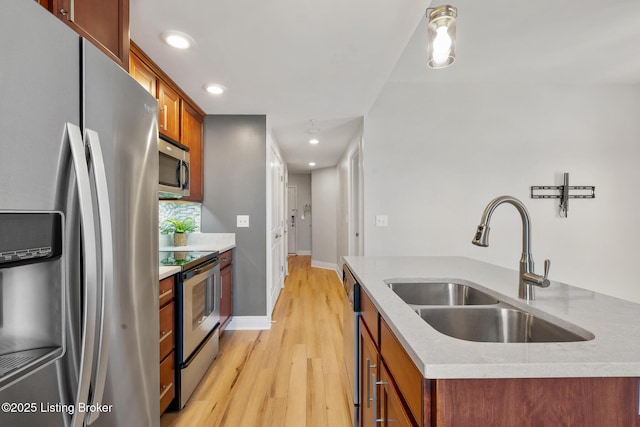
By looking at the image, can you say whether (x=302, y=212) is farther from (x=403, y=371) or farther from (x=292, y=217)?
(x=403, y=371)

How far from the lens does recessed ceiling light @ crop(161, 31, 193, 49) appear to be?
1.74 m

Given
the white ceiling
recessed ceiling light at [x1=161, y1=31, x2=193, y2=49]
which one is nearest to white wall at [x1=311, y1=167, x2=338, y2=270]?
the white ceiling

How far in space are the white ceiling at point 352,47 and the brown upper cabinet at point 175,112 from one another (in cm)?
7

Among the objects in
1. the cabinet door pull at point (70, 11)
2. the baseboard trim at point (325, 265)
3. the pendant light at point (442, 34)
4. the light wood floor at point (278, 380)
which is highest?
the pendant light at point (442, 34)

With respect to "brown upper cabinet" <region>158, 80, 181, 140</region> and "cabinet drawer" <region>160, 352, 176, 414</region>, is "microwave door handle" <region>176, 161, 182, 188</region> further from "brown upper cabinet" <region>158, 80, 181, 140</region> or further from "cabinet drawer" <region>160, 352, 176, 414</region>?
"cabinet drawer" <region>160, 352, 176, 414</region>

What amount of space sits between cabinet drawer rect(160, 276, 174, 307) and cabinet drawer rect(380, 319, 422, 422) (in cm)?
124

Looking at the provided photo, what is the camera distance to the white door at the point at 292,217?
8.17 metres

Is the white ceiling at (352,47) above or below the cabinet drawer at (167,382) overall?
above

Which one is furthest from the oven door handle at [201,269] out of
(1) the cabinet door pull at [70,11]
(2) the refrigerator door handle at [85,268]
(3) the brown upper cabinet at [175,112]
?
(1) the cabinet door pull at [70,11]

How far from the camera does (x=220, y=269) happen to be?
2.75 metres

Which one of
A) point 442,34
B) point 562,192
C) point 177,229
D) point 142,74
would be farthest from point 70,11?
point 562,192

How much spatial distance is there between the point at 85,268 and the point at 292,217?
7504 millimetres

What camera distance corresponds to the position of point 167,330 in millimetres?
1731

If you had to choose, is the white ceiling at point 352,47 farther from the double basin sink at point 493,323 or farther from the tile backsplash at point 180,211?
the double basin sink at point 493,323
